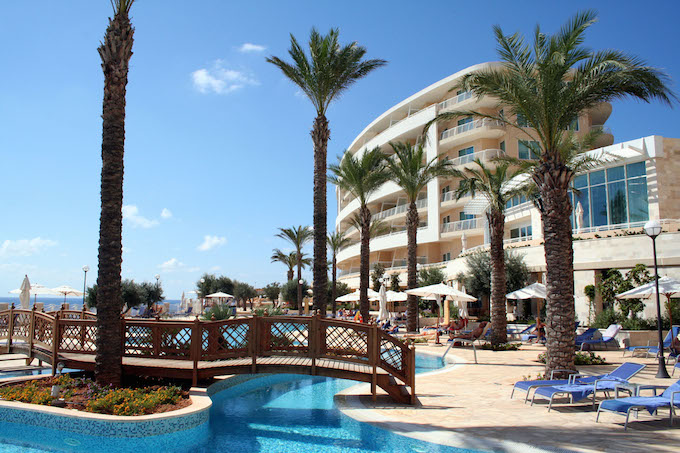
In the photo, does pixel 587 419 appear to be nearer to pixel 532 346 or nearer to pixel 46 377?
pixel 46 377

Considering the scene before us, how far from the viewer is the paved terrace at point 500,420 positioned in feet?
21.8

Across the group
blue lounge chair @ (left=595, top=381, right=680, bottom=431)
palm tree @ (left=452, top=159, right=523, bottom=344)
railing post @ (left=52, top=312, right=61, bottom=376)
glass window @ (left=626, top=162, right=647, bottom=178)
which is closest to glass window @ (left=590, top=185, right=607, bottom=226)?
glass window @ (left=626, top=162, right=647, bottom=178)

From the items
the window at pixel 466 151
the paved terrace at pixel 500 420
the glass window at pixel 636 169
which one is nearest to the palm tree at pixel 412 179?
the glass window at pixel 636 169

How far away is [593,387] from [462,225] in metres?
36.2

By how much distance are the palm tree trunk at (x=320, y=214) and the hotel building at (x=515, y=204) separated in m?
6.93

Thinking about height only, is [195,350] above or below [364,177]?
below

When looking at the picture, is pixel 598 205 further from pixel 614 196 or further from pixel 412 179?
pixel 412 179

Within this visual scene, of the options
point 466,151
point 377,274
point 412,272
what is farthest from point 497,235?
point 377,274

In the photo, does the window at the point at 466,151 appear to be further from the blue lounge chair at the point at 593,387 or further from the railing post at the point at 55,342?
the railing post at the point at 55,342

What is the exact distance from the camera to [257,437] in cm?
808

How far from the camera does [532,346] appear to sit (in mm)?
19750

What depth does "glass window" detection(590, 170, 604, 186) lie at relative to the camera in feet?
94.8

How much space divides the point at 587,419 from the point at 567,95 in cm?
701

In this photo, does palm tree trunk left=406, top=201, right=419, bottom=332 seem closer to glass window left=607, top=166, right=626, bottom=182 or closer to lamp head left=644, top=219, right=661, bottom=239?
glass window left=607, top=166, right=626, bottom=182
